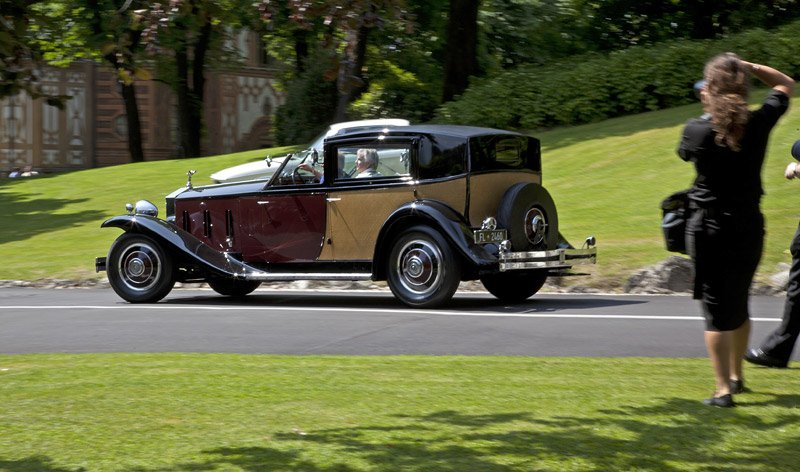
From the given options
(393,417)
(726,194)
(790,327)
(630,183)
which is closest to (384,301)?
(790,327)

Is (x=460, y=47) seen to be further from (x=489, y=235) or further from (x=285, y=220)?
(x=489, y=235)

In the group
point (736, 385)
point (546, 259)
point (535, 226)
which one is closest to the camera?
point (736, 385)

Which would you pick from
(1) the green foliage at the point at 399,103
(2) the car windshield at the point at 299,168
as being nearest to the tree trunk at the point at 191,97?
(1) the green foliage at the point at 399,103

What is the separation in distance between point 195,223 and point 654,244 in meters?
5.79

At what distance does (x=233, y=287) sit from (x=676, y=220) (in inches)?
356

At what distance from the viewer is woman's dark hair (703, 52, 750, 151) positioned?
19.4 feet

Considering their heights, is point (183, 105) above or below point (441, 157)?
above

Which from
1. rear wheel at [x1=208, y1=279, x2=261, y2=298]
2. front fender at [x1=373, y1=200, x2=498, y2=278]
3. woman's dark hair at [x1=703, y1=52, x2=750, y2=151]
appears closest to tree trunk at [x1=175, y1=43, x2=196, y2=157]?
rear wheel at [x1=208, y1=279, x2=261, y2=298]

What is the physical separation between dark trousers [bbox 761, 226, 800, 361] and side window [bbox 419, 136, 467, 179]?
5283mm

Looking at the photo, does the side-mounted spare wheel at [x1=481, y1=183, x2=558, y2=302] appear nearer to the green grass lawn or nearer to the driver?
the driver

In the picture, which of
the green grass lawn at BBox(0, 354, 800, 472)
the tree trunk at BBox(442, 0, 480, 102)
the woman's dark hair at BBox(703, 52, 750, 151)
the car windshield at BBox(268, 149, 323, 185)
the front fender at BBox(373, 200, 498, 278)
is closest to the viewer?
the green grass lawn at BBox(0, 354, 800, 472)

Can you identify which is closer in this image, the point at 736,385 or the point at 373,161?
the point at 736,385

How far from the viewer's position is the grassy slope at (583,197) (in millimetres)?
15734

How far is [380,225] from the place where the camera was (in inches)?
A: 495
